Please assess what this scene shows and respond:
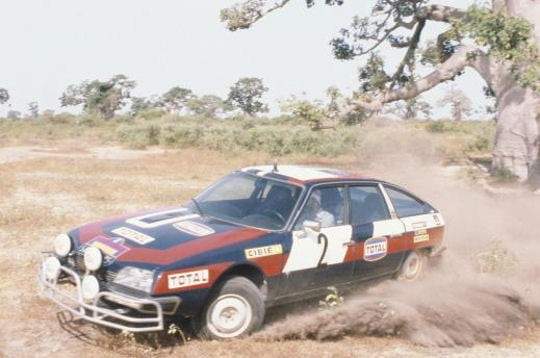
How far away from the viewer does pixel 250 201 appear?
6.58 meters

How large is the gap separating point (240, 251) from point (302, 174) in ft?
5.15

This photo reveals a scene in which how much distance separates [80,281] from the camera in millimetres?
5414

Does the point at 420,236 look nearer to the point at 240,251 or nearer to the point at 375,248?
the point at 375,248

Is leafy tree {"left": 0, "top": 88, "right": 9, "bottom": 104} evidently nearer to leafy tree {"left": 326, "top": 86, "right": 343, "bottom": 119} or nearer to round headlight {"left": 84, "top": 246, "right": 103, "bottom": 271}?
leafy tree {"left": 326, "top": 86, "right": 343, "bottom": 119}

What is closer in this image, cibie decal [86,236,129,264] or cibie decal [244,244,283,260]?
cibie decal [86,236,129,264]

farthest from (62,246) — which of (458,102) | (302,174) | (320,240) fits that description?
(458,102)

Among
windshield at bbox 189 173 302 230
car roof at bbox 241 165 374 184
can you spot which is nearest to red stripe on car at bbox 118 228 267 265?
windshield at bbox 189 173 302 230

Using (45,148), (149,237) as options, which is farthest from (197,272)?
(45,148)

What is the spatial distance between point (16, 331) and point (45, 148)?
25316 mm

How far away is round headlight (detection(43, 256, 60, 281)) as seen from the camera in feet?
18.7

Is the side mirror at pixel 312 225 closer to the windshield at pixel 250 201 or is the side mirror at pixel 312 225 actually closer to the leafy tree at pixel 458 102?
the windshield at pixel 250 201

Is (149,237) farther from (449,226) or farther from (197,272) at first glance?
(449,226)

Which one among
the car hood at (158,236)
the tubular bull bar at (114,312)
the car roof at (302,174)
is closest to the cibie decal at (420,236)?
the car roof at (302,174)

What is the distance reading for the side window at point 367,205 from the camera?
6758mm
